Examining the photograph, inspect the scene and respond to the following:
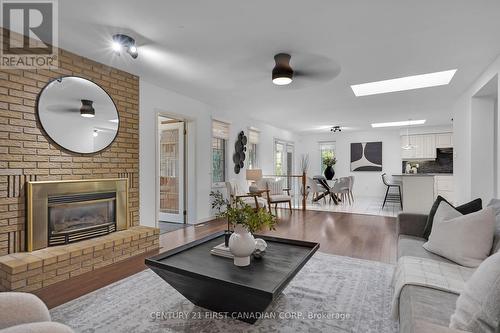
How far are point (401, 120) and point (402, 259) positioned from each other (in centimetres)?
645

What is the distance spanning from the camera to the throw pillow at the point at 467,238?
172 centimetres

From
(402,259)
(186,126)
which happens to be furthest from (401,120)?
(402,259)

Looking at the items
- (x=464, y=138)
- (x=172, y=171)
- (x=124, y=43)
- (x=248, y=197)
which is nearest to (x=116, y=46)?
(x=124, y=43)

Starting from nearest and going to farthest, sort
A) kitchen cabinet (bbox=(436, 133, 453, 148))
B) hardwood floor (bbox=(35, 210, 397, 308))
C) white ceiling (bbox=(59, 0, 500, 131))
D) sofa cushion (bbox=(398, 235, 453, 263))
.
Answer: sofa cushion (bbox=(398, 235, 453, 263))
white ceiling (bbox=(59, 0, 500, 131))
hardwood floor (bbox=(35, 210, 397, 308))
kitchen cabinet (bbox=(436, 133, 453, 148))

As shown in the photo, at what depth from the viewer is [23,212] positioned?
2.59 meters

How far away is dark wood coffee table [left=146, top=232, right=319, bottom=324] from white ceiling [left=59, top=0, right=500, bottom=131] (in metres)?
1.98

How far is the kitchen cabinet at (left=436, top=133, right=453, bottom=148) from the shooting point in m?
7.98

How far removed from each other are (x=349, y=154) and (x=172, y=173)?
6.88 metres

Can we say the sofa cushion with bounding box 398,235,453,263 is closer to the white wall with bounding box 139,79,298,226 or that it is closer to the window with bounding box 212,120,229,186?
the white wall with bounding box 139,79,298,226

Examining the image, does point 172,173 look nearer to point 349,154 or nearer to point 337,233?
point 337,233

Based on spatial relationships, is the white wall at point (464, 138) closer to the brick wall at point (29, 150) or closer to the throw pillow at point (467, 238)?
the throw pillow at point (467, 238)

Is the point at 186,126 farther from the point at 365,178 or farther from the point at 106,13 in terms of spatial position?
the point at 365,178

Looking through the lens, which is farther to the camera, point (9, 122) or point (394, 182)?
point (394, 182)

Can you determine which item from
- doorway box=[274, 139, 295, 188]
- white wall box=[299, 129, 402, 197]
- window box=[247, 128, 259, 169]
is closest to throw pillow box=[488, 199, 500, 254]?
window box=[247, 128, 259, 169]
